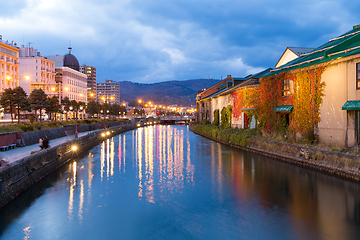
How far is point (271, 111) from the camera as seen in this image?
2945 centimetres

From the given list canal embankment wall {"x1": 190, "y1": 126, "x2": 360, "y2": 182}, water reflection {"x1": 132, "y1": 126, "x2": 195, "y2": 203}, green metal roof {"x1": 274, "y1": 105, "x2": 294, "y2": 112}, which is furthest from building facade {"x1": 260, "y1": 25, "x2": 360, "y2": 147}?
water reflection {"x1": 132, "y1": 126, "x2": 195, "y2": 203}

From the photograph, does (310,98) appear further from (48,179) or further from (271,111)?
(48,179)

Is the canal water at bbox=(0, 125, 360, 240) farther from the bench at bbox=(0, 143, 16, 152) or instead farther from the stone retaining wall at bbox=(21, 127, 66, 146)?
the stone retaining wall at bbox=(21, 127, 66, 146)

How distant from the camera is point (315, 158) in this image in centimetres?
1931

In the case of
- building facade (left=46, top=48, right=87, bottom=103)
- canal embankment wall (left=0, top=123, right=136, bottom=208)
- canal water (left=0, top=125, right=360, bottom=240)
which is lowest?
canal water (left=0, top=125, right=360, bottom=240)

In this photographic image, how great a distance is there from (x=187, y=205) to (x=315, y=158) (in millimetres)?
11573

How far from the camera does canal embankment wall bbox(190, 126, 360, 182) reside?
52.7ft

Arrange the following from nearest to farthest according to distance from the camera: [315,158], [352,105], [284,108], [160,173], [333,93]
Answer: [352,105], [315,158], [160,173], [333,93], [284,108]

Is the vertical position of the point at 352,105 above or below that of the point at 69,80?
below

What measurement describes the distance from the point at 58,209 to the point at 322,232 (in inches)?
481

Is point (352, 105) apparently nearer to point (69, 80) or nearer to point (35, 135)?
point (35, 135)

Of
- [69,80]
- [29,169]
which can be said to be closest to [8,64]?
[69,80]

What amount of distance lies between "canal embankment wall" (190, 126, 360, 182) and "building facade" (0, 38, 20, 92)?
8853cm

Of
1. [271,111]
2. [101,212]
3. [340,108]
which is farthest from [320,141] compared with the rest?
[101,212]
